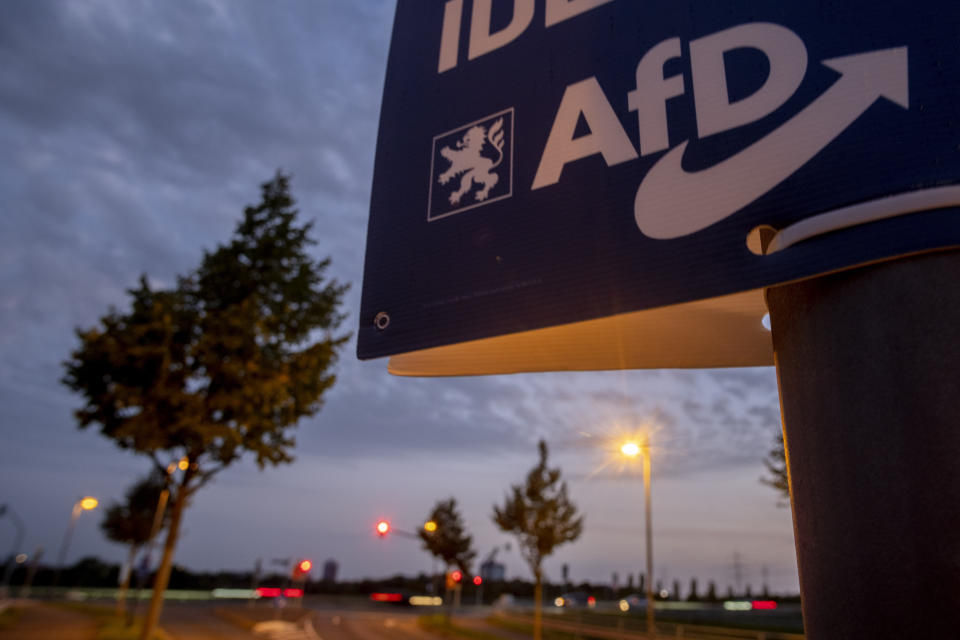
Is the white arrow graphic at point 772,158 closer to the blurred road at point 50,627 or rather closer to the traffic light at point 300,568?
the blurred road at point 50,627

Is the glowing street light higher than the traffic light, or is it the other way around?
the glowing street light

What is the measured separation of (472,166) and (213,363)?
489 inches

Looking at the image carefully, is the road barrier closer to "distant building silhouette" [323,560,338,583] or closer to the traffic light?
the traffic light

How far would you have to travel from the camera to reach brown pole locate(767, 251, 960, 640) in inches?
95.1

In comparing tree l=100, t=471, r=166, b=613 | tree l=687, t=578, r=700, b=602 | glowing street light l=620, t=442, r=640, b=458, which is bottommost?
tree l=687, t=578, r=700, b=602

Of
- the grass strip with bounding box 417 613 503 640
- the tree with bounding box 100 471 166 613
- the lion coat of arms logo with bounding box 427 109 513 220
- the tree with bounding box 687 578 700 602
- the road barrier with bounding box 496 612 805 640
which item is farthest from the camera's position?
the tree with bounding box 687 578 700 602

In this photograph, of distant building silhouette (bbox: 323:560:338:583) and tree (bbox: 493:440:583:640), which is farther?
distant building silhouette (bbox: 323:560:338:583)

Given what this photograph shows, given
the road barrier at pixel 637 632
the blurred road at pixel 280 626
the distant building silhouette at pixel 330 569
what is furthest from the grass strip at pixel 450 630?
the distant building silhouette at pixel 330 569

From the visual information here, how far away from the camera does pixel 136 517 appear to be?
1268 inches

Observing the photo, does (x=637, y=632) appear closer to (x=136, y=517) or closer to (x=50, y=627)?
(x=50, y=627)

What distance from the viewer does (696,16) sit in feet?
13.0

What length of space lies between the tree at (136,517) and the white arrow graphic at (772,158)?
1378 inches

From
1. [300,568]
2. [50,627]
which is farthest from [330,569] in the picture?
[50,627]

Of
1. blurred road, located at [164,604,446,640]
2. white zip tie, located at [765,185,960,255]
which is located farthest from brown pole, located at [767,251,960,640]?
blurred road, located at [164,604,446,640]
